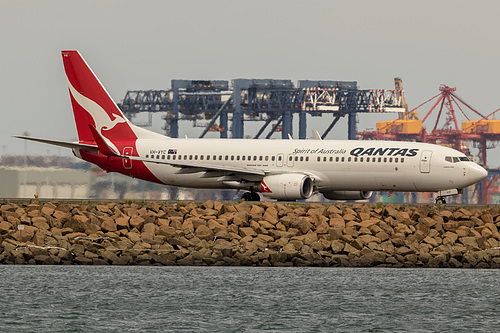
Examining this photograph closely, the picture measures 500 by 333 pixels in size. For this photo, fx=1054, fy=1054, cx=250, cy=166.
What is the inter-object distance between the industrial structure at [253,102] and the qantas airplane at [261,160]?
92.2m

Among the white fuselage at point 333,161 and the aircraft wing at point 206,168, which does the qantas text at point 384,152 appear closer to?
the white fuselage at point 333,161

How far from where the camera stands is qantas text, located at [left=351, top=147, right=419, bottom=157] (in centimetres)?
4956

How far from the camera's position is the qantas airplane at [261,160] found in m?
49.4

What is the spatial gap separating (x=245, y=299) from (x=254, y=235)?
9.09m

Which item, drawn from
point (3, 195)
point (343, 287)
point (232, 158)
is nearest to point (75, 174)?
point (3, 195)

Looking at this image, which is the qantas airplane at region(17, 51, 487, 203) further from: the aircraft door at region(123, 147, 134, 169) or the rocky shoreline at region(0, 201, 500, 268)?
the rocky shoreline at region(0, 201, 500, 268)

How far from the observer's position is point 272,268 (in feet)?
128

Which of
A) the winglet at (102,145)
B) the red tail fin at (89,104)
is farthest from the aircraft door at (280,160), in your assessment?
the red tail fin at (89,104)

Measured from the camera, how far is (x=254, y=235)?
4191cm

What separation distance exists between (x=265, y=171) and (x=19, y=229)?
542 inches

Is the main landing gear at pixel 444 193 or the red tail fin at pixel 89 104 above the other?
the red tail fin at pixel 89 104

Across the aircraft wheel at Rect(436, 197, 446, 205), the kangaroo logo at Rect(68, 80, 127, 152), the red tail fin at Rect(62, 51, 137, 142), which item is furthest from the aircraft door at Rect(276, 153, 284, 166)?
the kangaroo logo at Rect(68, 80, 127, 152)

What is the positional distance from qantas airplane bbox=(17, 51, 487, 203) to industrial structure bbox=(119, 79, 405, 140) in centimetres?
9219

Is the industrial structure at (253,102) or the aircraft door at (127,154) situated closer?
the aircraft door at (127,154)
